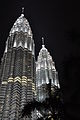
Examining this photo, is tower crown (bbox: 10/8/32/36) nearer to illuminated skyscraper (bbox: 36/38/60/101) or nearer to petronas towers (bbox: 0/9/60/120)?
petronas towers (bbox: 0/9/60/120)

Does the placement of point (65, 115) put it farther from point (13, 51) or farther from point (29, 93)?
point (13, 51)

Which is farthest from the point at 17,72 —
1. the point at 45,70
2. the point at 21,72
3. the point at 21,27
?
the point at 21,27

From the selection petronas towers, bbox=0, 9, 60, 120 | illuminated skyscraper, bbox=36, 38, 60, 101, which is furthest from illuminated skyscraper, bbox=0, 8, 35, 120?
illuminated skyscraper, bbox=36, 38, 60, 101

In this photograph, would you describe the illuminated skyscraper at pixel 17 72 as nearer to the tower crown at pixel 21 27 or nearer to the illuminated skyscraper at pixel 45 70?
the tower crown at pixel 21 27

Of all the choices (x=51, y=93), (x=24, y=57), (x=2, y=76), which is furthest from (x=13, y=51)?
(x=51, y=93)

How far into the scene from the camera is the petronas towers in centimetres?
9112

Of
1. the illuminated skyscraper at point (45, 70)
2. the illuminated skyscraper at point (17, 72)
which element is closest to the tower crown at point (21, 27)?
the illuminated skyscraper at point (17, 72)

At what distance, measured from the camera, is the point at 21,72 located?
348 ft

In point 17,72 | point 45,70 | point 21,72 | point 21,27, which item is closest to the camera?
point 17,72

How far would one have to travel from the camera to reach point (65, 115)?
14.1 metres

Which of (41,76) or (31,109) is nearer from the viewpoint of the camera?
(31,109)

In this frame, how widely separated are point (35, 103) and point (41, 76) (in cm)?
9846

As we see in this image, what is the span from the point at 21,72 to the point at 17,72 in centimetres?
187

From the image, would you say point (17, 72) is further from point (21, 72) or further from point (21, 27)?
point (21, 27)
